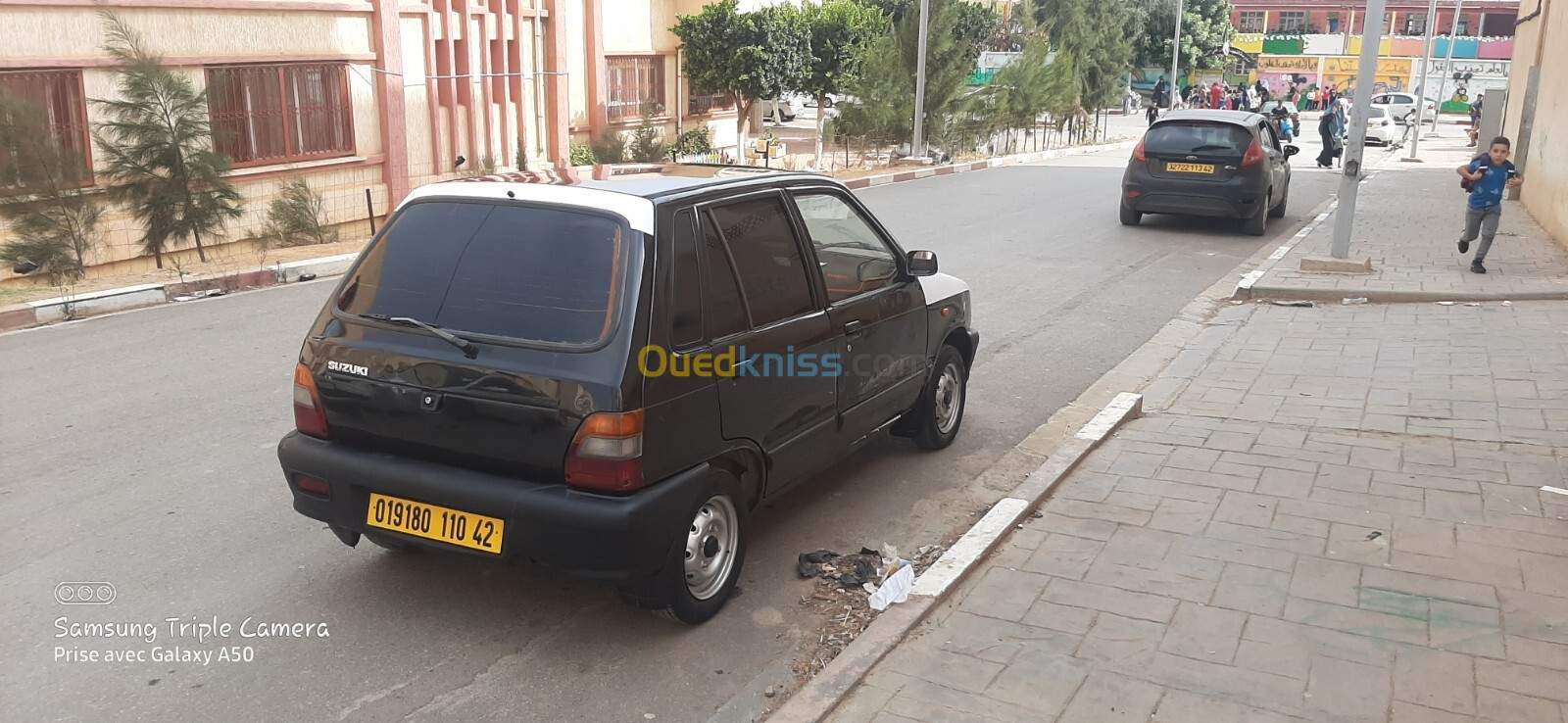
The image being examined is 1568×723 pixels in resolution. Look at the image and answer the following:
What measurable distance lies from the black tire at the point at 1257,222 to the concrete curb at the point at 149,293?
11133mm

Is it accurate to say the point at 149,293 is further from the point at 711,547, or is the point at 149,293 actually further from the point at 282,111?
the point at 711,547

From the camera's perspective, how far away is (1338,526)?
16.9 feet

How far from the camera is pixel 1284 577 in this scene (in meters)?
4.63

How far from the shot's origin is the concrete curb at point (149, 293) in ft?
31.2

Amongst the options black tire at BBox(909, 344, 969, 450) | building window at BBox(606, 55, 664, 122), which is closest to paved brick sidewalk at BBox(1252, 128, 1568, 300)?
black tire at BBox(909, 344, 969, 450)

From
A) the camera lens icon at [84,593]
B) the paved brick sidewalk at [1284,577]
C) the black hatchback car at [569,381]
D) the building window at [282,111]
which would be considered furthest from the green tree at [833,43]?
the camera lens icon at [84,593]

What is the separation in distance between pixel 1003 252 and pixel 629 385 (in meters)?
10.3

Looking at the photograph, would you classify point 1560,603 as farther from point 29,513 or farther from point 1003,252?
point 1003,252

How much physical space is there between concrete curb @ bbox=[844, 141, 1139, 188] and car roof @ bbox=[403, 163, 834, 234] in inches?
541

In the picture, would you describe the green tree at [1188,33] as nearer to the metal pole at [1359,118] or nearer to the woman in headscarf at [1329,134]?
the woman in headscarf at [1329,134]

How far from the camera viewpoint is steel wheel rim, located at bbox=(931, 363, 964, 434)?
21.0ft

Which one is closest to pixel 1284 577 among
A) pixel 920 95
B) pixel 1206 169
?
pixel 1206 169

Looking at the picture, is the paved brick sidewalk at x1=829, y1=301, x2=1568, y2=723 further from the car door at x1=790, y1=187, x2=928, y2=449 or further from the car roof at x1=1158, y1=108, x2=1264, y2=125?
the car roof at x1=1158, y1=108, x2=1264, y2=125

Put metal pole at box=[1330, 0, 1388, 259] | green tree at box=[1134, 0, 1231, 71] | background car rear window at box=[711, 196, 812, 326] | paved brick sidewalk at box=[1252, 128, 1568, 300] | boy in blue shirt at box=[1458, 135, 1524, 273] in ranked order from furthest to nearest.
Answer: green tree at box=[1134, 0, 1231, 71] → boy in blue shirt at box=[1458, 135, 1524, 273] → metal pole at box=[1330, 0, 1388, 259] → paved brick sidewalk at box=[1252, 128, 1568, 300] → background car rear window at box=[711, 196, 812, 326]
